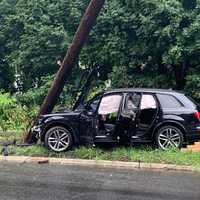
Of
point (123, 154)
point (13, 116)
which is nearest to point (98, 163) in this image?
point (123, 154)

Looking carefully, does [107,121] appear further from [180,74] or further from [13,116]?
[180,74]

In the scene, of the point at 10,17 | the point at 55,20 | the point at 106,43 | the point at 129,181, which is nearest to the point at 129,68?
the point at 106,43

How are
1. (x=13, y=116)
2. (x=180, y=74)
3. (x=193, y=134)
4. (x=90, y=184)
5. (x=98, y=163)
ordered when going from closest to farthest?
1. (x=90, y=184)
2. (x=98, y=163)
3. (x=193, y=134)
4. (x=13, y=116)
5. (x=180, y=74)

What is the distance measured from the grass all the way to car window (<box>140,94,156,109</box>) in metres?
0.96

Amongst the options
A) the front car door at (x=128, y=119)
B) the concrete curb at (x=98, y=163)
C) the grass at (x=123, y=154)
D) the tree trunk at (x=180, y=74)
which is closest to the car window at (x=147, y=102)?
the front car door at (x=128, y=119)

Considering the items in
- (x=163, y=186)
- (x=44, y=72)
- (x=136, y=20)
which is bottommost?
(x=163, y=186)

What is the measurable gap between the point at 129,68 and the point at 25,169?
8.89 meters

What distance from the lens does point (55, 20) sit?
20.7 metres

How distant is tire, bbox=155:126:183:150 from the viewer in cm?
1240

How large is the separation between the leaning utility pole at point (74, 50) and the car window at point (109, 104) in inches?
55.2

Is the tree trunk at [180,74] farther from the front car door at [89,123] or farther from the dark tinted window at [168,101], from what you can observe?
the front car door at [89,123]

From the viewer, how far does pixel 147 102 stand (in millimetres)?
12594

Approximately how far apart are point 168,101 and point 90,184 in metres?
3.89

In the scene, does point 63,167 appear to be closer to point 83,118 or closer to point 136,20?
point 83,118
